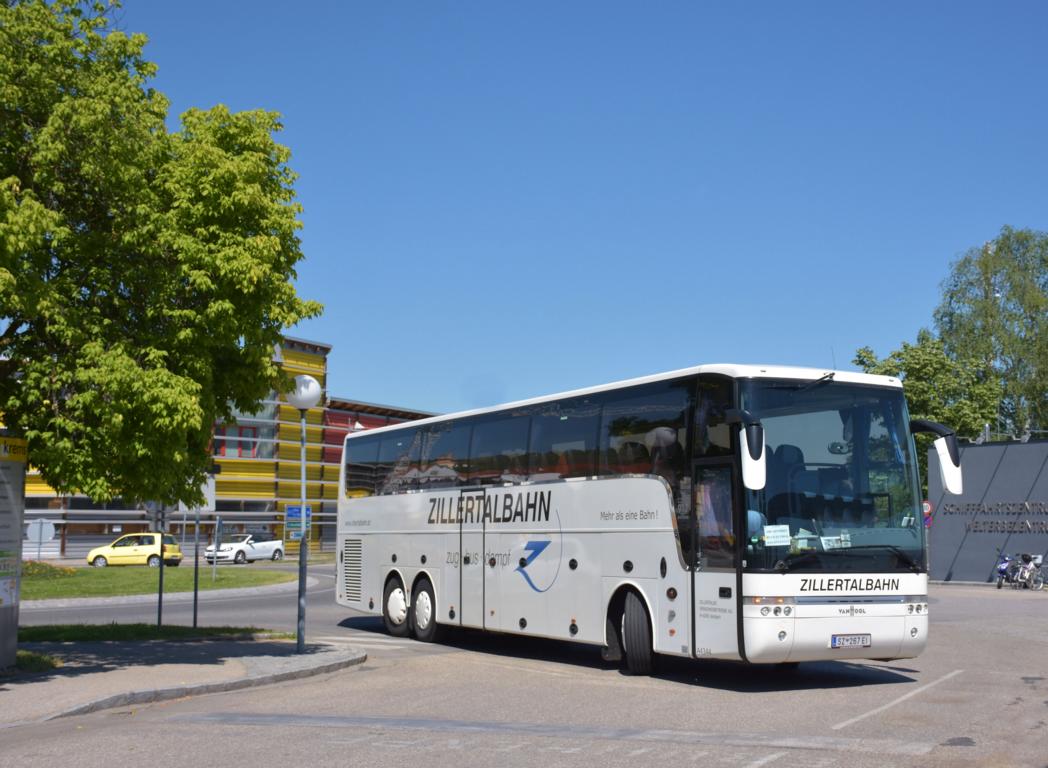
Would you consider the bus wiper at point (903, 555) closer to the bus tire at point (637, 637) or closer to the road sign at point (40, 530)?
the bus tire at point (637, 637)

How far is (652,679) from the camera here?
14453 mm

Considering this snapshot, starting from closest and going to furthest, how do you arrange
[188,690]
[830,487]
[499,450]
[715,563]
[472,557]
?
[188,690] < [830,487] < [715,563] < [499,450] < [472,557]

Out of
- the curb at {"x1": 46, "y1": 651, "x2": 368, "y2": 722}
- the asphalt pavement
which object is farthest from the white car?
the curb at {"x1": 46, "y1": 651, "x2": 368, "y2": 722}

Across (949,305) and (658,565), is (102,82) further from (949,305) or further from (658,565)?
(949,305)

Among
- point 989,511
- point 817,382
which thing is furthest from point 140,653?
point 989,511

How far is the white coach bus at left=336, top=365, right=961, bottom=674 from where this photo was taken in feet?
42.4

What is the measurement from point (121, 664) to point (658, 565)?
6766 millimetres

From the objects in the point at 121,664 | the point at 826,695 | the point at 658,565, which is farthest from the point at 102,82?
the point at 826,695

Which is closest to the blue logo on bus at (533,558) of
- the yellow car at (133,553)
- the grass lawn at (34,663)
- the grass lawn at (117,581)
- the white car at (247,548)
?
the grass lawn at (34,663)

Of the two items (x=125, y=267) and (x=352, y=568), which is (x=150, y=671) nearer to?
(x=125, y=267)

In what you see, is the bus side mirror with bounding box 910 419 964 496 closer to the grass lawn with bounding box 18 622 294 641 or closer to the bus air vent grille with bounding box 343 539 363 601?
the grass lawn with bounding box 18 622 294 641

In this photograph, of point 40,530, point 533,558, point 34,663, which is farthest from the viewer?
point 40,530

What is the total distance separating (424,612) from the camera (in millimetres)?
20469

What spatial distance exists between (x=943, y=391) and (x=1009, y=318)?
25.5ft
